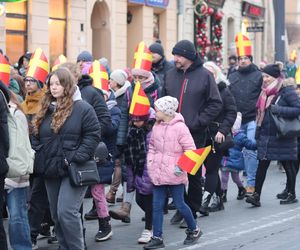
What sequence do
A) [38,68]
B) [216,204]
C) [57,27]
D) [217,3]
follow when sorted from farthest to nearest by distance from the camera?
[217,3] < [57,27] < [216,204] < [38,68]

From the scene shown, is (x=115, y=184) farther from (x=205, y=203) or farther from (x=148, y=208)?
(x=148, y=208)

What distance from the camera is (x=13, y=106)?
25.5ft

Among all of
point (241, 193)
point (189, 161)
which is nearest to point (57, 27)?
point (241, 193)

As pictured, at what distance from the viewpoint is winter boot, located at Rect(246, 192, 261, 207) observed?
11414mm

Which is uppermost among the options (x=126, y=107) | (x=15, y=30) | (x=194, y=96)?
(x=15, y=30)

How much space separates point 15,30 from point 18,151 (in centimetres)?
1386

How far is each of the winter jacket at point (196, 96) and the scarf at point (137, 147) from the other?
64cm

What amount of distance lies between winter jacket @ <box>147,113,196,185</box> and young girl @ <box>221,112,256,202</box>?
10.1ft

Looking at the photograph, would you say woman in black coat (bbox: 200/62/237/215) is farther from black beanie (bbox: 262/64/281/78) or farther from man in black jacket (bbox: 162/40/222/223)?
black beanie (bbox: 262/64/281/78)

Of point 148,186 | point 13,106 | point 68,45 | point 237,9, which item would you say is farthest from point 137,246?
point 237,9

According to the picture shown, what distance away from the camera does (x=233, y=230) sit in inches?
389

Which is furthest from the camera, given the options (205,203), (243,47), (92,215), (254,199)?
(243,47)

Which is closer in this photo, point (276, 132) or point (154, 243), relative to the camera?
point (154, 243)

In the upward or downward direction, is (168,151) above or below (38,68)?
below
